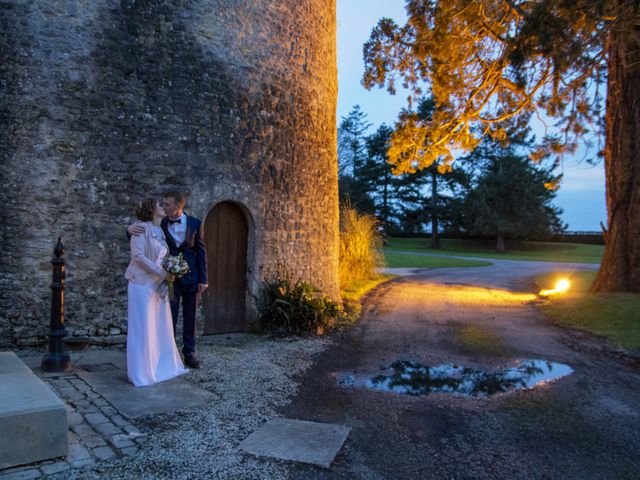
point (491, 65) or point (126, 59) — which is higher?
point (491, 65)

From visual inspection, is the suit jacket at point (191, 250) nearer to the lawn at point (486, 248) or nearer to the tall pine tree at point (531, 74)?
the tall pine tree at point (531, 74)

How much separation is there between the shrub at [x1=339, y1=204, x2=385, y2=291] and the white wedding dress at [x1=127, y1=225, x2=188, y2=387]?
10.2 metres

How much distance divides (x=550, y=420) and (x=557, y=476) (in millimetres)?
1209

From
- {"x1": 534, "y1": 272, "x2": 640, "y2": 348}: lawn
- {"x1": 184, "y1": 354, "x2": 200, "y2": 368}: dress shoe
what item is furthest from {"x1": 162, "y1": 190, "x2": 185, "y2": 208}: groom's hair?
→ {"x1": 534, "y1": 272, "x2": 640, "y2": 348}: lawn

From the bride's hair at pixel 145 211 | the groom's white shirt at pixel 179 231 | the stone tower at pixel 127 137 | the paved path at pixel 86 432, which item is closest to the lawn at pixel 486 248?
the stone tower at pixel 127 137

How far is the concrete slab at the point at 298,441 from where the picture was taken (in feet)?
11.9

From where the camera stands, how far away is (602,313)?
9.83 meters

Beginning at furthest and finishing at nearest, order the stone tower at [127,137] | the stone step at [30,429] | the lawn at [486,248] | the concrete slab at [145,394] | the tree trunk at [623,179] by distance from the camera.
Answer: the lawn at [486,248] → the tree trunk at [623,179] → the stone tower at [127,137] → the concrete slab at [145,394] → the stone step at [30,429]

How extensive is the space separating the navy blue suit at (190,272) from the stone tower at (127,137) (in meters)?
1.84

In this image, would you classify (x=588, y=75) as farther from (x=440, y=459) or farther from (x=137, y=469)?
(x=137, y=469)

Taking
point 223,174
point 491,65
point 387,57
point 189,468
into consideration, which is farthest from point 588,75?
point 189,468

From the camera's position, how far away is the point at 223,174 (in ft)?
27.0

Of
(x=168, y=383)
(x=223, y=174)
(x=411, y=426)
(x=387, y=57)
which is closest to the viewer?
(x=411, y=426)

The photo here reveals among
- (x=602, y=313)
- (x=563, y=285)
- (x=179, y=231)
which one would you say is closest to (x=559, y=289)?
(x=563, y=285)
